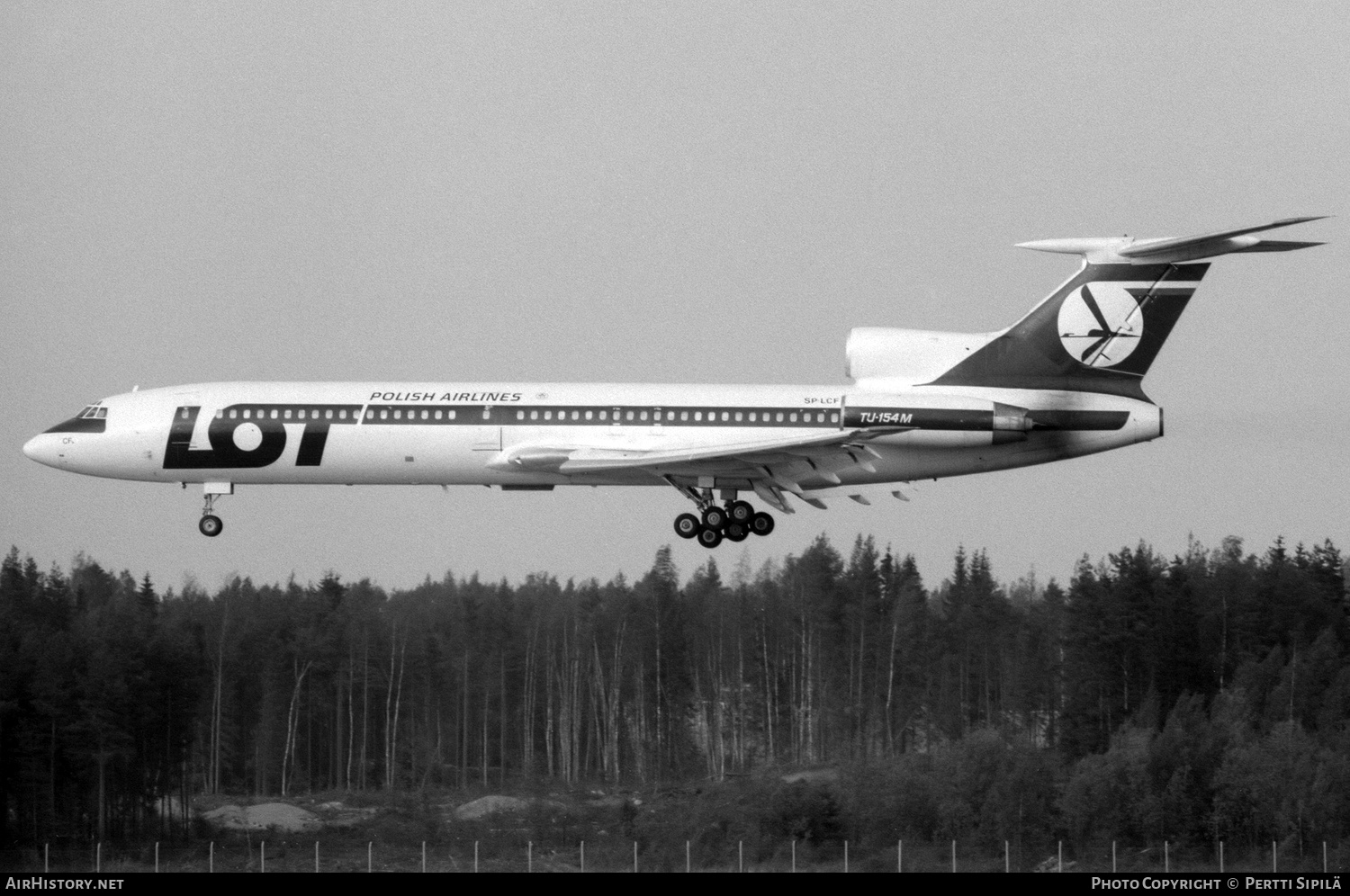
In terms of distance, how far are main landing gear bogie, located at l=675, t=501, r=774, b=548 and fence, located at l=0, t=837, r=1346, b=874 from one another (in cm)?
888

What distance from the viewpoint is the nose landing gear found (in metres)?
42.3

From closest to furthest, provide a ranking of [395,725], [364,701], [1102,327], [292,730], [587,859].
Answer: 1. [1102,327]
2. [587,859]
3. [292,730]
4. [364,701]
5. [395,725]

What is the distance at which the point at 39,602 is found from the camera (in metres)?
70.0

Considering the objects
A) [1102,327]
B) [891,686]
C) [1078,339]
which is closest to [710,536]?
[1078,339]

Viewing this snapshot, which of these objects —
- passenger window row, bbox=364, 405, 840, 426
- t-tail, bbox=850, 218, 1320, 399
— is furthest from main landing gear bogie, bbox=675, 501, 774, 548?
t-tail, bbox=850, 218, 1320, 399

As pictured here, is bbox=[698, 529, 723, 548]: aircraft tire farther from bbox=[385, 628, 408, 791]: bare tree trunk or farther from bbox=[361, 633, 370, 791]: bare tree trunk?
bbox=[361, 633, 370, 791]: bare tree trunk

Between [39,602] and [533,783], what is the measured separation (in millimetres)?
25886

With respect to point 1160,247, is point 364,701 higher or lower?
lower

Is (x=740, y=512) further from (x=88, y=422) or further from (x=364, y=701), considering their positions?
(x=364, y=701)

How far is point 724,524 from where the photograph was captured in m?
42.3

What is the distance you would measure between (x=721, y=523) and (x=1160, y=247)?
11.6 m

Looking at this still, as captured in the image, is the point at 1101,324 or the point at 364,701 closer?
the point at 1101,324

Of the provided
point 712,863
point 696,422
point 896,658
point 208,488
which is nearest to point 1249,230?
point 696,422
